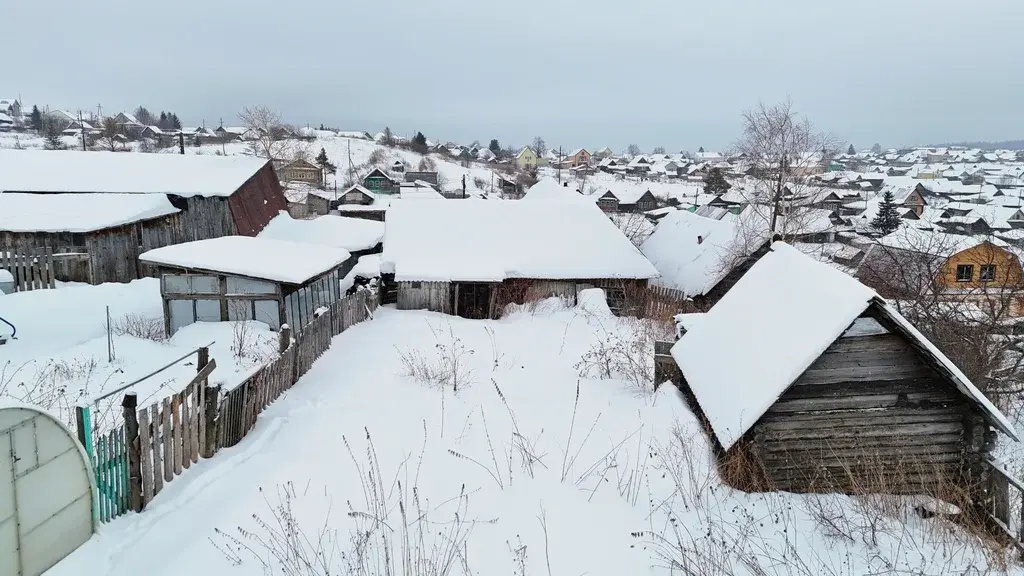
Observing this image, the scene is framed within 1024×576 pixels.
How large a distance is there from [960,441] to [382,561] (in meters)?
7.15

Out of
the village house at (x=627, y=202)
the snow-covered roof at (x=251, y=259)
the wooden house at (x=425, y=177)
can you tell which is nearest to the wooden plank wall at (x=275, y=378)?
the snow-covered roof at (x=251, y=259)

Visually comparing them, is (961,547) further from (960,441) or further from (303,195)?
(303,195)

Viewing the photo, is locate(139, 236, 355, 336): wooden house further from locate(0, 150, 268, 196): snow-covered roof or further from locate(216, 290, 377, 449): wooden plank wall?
locate(0, 150, 268, 196): snow-covered roof

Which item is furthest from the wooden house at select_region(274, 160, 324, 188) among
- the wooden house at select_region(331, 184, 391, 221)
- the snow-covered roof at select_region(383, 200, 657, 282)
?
the snow-covered roof at select_region(383, 200, 657, 282)

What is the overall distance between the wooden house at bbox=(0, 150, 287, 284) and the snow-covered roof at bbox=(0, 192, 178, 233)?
27mm

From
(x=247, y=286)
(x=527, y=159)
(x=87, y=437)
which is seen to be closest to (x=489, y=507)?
(x=87, y=437)

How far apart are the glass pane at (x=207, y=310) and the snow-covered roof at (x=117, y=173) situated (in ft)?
35.5

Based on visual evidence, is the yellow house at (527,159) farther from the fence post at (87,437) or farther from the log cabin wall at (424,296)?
the fence post at (87,437)

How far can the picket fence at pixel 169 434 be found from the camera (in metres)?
5.15

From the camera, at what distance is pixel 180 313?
45.4 feet

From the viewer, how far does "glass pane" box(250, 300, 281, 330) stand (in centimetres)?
1394

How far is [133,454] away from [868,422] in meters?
8.17

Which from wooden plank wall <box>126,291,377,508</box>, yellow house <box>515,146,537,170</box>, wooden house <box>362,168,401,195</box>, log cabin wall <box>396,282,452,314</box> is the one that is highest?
yellow house <box>515,146,537,170</box>

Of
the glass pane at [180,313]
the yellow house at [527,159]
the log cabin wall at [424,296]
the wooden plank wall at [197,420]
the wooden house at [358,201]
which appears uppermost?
the yellow house at [527,159]
